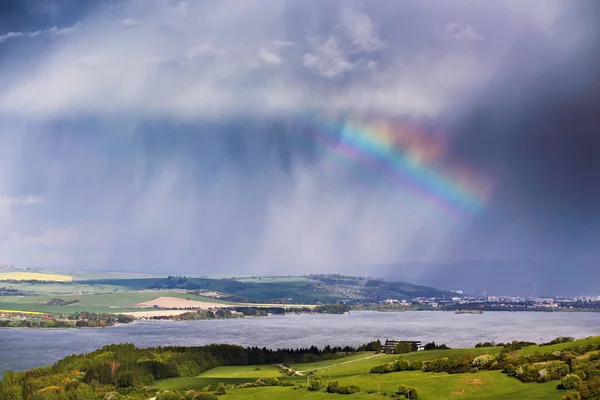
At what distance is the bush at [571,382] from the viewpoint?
101 ft

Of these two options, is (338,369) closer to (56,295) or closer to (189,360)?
(189,360)

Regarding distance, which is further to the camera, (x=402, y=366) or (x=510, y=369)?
(x=402, y=366)

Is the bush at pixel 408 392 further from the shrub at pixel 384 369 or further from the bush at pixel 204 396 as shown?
the bush at pixel 204 396

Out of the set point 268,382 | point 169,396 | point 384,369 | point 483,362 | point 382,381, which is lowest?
point 169,396

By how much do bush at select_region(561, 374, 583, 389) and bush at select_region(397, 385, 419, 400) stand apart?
25.5 ft

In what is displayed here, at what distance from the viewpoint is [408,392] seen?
115ft

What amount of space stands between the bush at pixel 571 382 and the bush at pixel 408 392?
307 inches

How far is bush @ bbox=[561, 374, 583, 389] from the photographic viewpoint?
30.8 metres

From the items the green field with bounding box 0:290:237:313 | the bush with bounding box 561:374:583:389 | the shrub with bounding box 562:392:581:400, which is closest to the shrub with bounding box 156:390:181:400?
the bush with bounding box 561:374:583:389

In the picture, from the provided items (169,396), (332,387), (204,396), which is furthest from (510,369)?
(169,396)

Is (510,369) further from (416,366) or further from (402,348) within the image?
(402,348)

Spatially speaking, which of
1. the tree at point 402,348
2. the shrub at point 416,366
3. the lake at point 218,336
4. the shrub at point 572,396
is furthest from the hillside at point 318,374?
the lake at point 218,336

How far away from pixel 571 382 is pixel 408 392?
8692mm

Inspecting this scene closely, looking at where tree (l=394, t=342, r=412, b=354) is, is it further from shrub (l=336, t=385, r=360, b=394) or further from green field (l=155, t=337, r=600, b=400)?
shrub (l=336, t=385, r=360, b=394)
